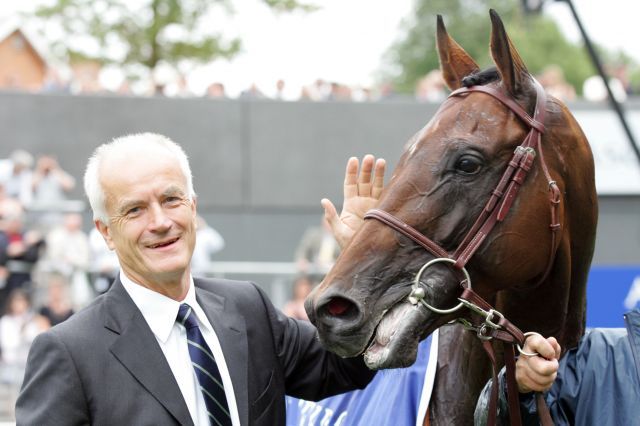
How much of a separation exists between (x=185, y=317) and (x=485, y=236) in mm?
893

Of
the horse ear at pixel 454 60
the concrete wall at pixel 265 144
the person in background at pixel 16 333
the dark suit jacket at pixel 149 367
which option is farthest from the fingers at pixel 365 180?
the concrete wall at pixel 265 144

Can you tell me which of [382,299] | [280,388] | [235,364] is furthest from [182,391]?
[382,299]

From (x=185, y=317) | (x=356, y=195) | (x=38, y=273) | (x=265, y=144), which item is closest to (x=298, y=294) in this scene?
(x=38, y=273)

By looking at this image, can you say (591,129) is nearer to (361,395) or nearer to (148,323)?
(361,395)

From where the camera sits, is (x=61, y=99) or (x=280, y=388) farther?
(x=61, y=99)

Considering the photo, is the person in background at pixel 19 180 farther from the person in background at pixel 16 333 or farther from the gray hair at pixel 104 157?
the gray hair at pixel 104 157

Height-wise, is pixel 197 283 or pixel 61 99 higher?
pixel 61 99

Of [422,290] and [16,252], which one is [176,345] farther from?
[16,252]

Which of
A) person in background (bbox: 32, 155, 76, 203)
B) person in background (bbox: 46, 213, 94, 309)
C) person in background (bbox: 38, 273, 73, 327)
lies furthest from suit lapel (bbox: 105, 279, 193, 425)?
person in background (bbox: 32, 155, 76, 203)

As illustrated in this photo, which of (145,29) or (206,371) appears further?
(145,29)

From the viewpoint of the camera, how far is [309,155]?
543 inches

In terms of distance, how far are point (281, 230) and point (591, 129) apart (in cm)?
500

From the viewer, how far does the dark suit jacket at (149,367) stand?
→ 2.42 metres

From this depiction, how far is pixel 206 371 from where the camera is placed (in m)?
2.61
